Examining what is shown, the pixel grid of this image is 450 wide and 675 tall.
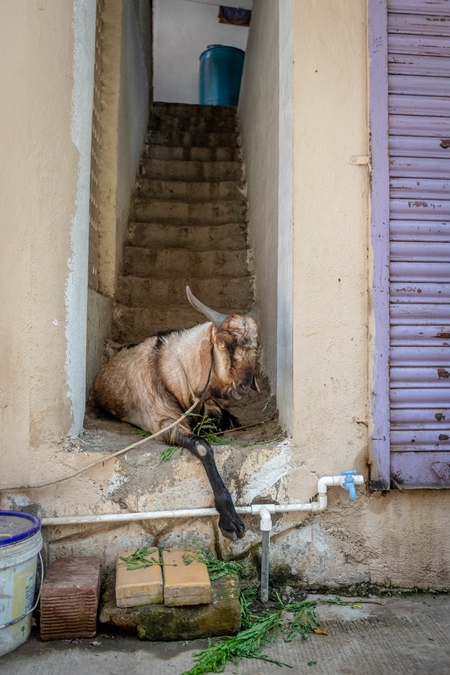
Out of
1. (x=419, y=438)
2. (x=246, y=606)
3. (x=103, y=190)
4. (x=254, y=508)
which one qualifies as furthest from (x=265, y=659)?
(x=103, y=190)

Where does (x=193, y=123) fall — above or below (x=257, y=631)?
above

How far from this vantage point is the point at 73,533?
3268 millimetres

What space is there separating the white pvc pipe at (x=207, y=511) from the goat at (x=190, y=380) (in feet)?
0.40

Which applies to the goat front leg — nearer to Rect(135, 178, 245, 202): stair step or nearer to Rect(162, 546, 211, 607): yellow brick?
Rect(162, 546, 211, 607): yellow brick

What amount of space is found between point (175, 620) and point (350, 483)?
3.89 ft

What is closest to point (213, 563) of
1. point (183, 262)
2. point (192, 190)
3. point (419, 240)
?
point (419, 240)

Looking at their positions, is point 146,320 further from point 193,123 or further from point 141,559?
point 193,123

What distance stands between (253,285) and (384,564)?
3.06m

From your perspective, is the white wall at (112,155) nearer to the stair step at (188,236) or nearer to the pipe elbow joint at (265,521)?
the stair step at (188,236)

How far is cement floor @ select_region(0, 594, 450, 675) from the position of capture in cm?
261

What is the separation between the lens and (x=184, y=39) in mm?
12516

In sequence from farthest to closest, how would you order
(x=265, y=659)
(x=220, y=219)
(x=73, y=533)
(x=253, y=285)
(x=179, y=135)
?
(x=179, y=135)
(x=220, y=219)
(x=253, y=285)
(x=73, y=533)
(x=265, y=659)

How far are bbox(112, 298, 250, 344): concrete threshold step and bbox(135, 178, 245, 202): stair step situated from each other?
2.08 meters

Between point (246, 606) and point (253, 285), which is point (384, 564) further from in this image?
point (253, 285)
